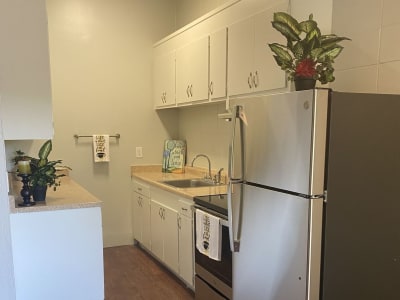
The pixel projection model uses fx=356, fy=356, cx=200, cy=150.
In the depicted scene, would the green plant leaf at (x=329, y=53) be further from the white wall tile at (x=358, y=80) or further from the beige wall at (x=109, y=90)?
the beige wall at (x=109, y=90)

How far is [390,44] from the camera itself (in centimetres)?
179

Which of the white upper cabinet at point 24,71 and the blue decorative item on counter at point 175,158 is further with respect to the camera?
the blue decorative item on counter at point 175,158

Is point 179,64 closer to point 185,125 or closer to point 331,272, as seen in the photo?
point 185,125

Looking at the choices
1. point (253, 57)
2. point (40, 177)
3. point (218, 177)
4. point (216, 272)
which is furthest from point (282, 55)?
point (218, 177)

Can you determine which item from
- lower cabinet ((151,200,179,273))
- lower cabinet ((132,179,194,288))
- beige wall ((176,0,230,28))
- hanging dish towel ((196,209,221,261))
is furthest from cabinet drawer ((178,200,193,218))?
beige wall ((176,0,230,28))

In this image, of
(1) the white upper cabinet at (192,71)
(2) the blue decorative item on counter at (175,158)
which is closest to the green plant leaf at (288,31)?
(1) the white upper cabinet at (192,71)

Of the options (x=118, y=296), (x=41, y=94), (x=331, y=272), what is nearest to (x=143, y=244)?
(x=118, y=296)

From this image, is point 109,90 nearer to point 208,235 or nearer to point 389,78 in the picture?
point 208,235

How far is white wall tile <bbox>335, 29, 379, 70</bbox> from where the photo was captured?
1.88 metres

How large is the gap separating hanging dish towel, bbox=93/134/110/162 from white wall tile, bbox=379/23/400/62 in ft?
9.94

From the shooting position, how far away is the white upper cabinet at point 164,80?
3.84 meters

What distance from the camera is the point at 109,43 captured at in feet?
13.5

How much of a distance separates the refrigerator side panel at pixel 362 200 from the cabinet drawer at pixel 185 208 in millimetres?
1444

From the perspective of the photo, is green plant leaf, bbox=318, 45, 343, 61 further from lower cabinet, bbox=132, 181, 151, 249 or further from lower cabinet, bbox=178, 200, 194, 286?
lower cabinet, bbox=132, 181, 151, 249
